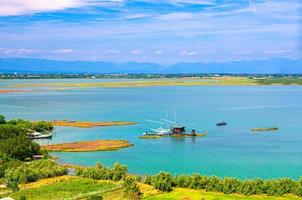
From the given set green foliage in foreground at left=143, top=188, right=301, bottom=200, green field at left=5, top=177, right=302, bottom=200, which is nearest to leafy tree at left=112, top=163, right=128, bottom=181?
green field at left=5, top=177, right=302, bottom=200

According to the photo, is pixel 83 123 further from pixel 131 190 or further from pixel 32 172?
pixel 131 190

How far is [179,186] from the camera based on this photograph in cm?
2491

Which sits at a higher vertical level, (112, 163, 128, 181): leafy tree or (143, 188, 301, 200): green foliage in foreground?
(112, 163, 128, 181): leafy tree

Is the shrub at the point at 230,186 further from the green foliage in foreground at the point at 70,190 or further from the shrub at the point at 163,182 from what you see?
the green foliage in foreground at the point at 70,190

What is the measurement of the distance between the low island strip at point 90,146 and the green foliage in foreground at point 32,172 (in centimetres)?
877

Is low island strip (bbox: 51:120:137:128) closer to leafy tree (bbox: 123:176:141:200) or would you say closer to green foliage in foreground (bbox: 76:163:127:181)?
green foliage in foreground (bbox: 76:163:127:181)

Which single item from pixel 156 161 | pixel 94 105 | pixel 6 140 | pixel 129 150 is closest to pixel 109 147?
pixel 129 150

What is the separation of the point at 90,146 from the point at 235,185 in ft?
58.3

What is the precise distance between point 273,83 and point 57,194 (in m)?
134

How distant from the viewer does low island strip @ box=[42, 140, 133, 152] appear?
37906mm

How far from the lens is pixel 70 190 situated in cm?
2389

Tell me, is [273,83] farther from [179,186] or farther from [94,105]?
[179,186]

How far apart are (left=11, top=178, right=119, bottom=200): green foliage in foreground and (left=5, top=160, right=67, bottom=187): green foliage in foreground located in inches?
59.8

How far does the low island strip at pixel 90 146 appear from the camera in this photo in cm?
3791
